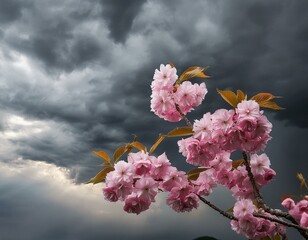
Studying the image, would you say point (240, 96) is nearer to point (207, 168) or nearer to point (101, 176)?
point (207, 168)

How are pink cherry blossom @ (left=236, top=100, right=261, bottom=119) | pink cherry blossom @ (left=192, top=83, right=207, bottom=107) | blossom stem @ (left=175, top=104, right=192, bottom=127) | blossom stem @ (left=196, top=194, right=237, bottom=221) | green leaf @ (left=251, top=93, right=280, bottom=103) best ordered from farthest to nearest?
pink cherry blossom @ (left=192, top=83, right=207, bottom=107), blossom stem @ (left=175, top=104, right=192, bottom=127), blossom stem @ (left=196, top=194, right=237, bottom=221), green leaf @ (left=251, top=93, right=280, bottom=103), pink cherry blossom @ (left=236, top=100, right=261, bottom=119)

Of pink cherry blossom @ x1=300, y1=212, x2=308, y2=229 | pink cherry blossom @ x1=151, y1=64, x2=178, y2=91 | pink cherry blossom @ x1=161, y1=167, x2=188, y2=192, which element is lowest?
pink cherry blossom @ x1=300, y1=212, x2=308, y2=229

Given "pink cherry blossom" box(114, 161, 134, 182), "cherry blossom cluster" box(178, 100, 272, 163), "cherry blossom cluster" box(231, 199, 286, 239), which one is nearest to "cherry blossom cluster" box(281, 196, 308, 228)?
"cherry blossom cluster" box(231, 199, 286, 239)

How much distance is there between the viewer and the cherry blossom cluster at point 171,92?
4.40m

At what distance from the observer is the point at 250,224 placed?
161 inches

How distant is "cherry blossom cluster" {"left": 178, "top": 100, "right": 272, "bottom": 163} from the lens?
3662 millimetres

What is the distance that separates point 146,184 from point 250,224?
46.1 inches

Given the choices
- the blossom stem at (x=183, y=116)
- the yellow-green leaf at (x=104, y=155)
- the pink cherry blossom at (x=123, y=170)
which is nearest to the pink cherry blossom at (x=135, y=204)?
the pink cherry blossom at (x=123, y=170)

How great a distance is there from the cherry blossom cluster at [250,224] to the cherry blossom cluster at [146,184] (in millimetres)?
444

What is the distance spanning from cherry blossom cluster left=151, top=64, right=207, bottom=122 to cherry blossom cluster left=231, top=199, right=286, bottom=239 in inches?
47.5

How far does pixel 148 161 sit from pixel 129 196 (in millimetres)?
399

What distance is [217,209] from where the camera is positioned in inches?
161

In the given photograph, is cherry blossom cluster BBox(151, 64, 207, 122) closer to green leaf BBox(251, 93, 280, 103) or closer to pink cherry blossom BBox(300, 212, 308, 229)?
green leaf BBox(251, 93, 280, 103)

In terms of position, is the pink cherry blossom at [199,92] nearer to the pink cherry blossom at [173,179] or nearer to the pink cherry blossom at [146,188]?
the pink cherry blossom at [173,179]
